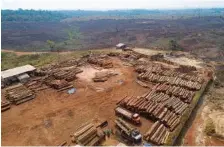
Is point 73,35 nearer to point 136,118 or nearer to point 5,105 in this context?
point 5,105

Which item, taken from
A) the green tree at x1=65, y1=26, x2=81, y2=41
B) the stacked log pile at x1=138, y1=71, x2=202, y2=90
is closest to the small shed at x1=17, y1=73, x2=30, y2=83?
the stacked log pile at x1=138, y1=71, x2=202, y2=90

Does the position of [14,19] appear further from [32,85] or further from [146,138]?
[146,138]

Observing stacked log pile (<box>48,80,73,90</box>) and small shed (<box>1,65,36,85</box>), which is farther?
small shed (<box>1,65,36,85</box>)

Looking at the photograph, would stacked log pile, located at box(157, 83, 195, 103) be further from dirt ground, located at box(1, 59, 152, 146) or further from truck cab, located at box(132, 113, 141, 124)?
truck cab, located at box(132, 113, 141, 124)

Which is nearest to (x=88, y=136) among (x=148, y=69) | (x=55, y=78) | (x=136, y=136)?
(x=136, y=136)

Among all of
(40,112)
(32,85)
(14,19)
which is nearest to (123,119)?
(40,112)

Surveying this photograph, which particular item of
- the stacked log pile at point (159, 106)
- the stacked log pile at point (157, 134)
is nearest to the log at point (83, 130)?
the stacked log pile at point (157, 134)

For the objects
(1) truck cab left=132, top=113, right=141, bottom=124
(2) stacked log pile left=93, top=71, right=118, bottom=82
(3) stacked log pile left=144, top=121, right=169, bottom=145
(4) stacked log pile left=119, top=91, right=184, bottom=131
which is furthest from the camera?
(2) stacked log pile left=93, top=71, right=118, bottom=82
